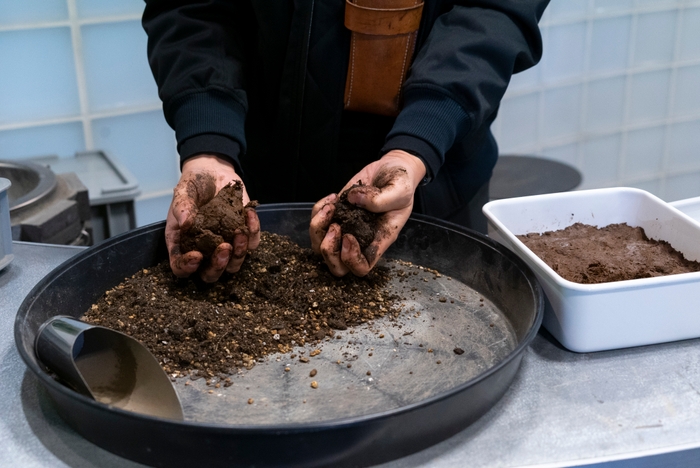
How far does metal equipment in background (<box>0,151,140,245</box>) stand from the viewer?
62.9 inches

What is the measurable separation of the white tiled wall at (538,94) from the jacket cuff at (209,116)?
121 centimetres

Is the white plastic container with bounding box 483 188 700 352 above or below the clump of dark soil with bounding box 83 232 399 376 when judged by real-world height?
above

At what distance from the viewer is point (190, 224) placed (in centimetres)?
105

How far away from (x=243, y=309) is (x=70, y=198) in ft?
3.10

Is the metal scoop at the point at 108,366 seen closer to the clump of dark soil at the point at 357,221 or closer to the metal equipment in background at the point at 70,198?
the clump of dark soil at the point at 357,221

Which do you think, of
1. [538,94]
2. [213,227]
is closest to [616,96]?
[538,94]

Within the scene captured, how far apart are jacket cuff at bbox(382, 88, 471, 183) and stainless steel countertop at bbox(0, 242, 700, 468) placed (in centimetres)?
41

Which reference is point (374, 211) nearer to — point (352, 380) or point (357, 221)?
point (357, 221)

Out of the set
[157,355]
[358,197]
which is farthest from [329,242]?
[157,355]

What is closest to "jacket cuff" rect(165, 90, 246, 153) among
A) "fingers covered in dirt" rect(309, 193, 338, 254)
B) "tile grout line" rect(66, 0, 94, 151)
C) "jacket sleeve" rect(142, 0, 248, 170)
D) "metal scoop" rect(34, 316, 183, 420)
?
"jacket sleeve" rect(142, 0, 248, 170)

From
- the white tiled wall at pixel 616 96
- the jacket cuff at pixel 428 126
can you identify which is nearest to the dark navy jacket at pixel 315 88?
the jacket cuff at pixel 428 126

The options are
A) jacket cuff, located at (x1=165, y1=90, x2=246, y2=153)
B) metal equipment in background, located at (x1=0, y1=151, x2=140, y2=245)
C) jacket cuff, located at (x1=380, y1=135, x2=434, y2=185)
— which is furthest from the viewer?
metal equipment in background, located at (x1=0, y1=151, x2=140, y2=245)

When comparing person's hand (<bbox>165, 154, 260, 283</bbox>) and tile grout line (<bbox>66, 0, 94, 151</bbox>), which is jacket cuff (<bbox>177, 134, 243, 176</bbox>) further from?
tile grout line (<bbox>66, 0, 94, 151</bbox>)

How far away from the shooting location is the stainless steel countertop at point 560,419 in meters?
0.72
